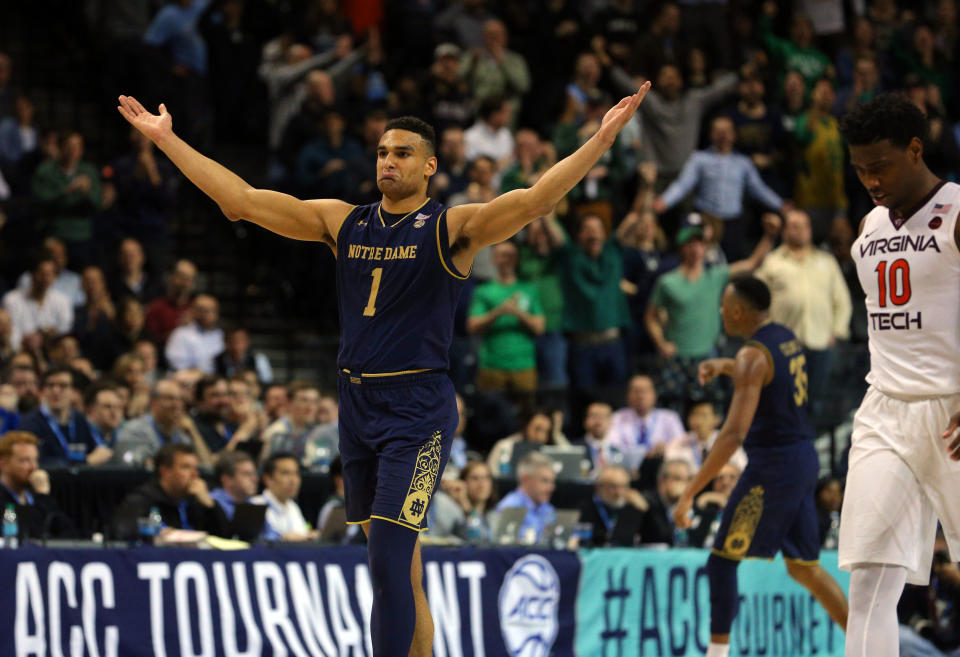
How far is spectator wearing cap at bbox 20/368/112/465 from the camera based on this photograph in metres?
12.3

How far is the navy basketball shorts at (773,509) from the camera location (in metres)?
9.23

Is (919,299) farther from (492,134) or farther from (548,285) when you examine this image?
(492,134)

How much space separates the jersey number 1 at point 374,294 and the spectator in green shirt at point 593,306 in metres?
8.81

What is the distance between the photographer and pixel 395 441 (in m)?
7.02

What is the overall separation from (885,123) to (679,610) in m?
5.85

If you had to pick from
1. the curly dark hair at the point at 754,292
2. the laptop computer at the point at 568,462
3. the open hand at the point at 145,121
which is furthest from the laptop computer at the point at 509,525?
the open hand at the point at 145,121

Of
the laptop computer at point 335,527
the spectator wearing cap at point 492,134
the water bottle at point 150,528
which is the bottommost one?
the laptop computer at point 335,527

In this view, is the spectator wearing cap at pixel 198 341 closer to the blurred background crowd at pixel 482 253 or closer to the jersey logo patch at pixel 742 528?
the blurred background crowd at pixel 482 253

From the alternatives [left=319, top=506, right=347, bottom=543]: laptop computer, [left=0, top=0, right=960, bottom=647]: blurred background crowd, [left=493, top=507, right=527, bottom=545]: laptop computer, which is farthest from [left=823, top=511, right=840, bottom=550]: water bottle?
[left=319, top=506, right=347, bottom=543]: laptop computer

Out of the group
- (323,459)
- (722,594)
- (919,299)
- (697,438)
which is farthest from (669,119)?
(919,299)

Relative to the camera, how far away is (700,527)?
1188 cm

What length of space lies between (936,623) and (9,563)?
7.37 m

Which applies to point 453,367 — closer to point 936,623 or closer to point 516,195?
point 936,623

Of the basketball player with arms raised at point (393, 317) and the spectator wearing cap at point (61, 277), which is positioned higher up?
the spectator wearing cap at point (61, 277)
